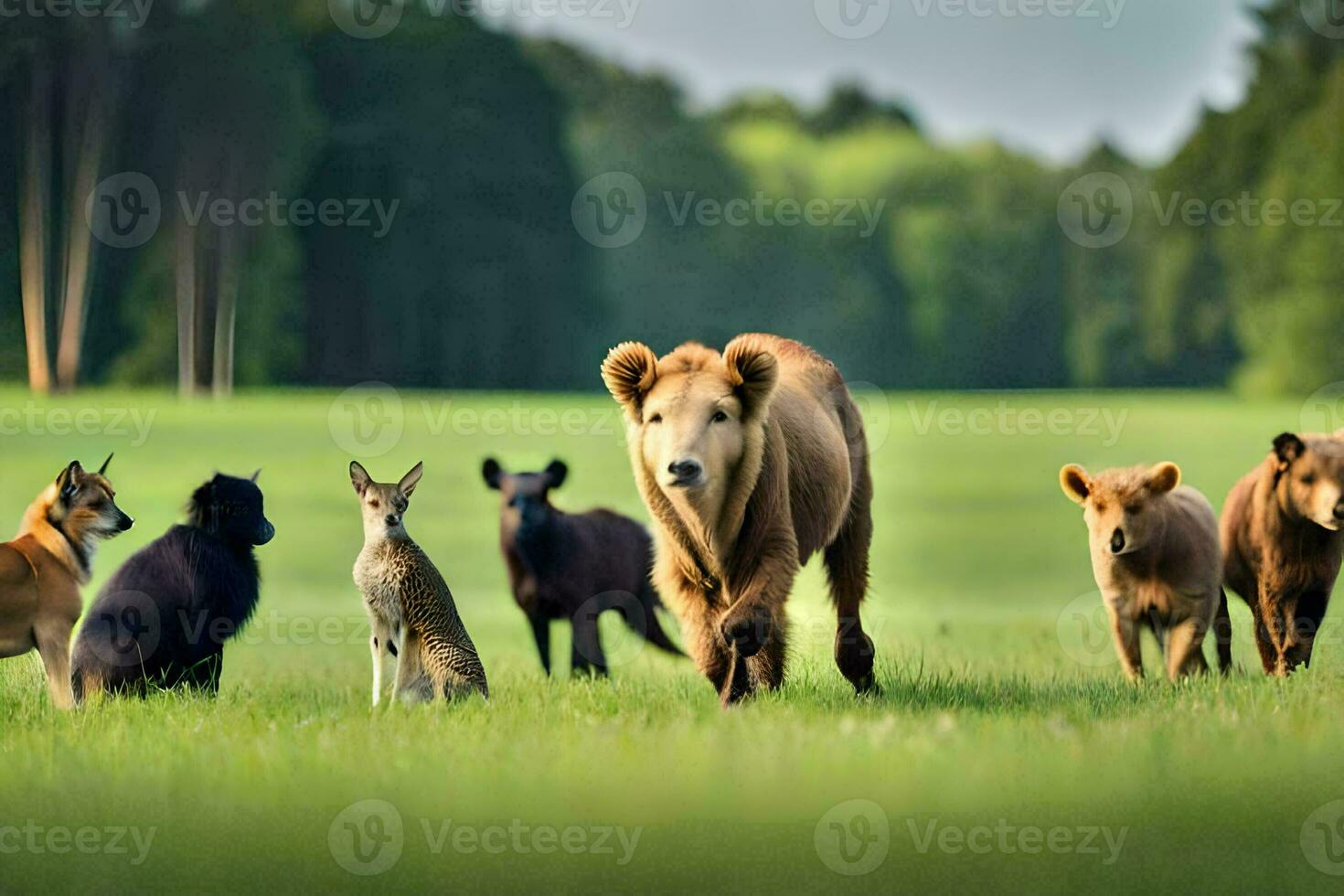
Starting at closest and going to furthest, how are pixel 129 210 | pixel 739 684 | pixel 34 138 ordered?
1. pixel 739 684
2. pixel 34 138
3. pixel 129 210

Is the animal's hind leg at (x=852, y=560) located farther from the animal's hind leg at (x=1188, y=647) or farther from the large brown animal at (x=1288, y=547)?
the large brown animal at (x=1288, y=547)

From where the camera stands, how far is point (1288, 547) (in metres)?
8.08

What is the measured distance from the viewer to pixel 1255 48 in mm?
42562

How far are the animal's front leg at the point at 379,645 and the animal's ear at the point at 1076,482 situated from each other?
359 cm

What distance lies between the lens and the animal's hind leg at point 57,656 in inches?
265

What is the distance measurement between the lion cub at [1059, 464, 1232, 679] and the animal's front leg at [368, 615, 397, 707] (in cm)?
360

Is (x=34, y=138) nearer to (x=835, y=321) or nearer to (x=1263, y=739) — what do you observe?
(x=835, y=321)

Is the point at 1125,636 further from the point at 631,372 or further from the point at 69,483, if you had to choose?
the point at 69,483

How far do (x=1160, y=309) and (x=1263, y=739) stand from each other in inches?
1649

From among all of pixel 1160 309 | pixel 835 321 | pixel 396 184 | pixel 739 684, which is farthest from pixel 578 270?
pixel 739 684

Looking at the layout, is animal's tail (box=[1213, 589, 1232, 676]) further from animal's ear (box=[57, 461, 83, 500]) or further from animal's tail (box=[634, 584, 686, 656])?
animal's ear (box=[57, 461, 83, 500])

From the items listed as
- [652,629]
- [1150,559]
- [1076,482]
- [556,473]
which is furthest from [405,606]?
[1150,559]

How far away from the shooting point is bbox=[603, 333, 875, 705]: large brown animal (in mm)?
A: 6293

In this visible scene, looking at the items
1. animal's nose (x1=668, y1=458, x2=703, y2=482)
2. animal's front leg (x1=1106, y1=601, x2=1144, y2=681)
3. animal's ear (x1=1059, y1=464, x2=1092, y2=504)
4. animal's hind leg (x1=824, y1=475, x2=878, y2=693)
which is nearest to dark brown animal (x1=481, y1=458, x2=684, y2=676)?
animal's hind leg (x1=824, y1=475, x2=878, y2=693)
